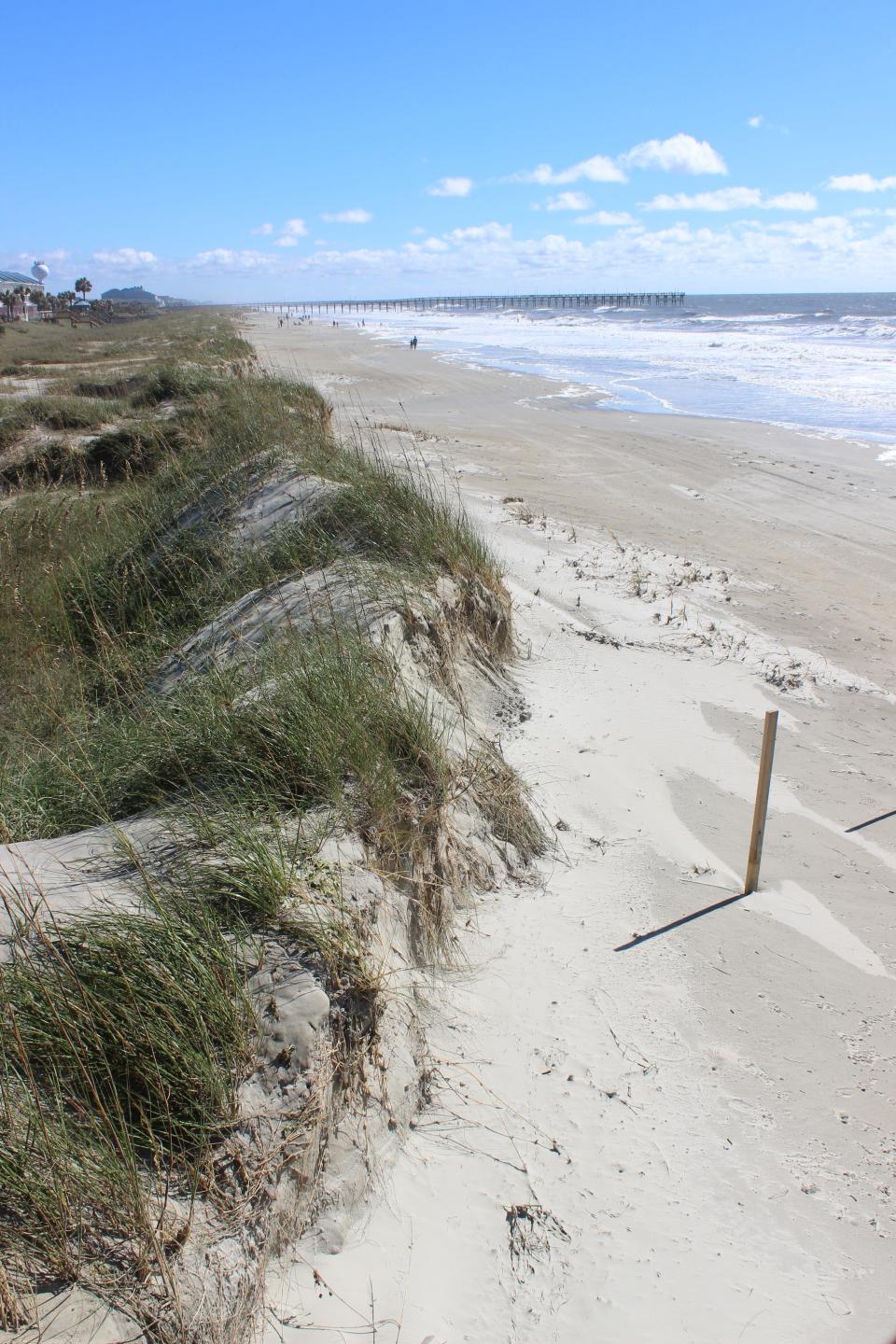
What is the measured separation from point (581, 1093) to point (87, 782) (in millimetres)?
2320

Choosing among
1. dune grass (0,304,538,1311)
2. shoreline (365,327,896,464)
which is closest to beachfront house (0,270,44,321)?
shoreline (365,327,896,464)

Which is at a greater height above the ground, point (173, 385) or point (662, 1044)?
point (173, 385)

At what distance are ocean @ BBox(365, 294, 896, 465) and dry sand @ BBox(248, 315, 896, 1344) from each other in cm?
1271

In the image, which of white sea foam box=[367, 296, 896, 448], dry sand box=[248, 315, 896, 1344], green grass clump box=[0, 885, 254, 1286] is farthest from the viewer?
white sea foam box=[367, 296, 896, 448]

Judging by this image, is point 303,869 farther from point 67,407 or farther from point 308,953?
point 67,407

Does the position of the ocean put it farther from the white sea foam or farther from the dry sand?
the dry sand

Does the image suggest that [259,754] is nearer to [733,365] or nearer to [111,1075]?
[111,1075]

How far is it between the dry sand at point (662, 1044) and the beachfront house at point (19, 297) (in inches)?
2893

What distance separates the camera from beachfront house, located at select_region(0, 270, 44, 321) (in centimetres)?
7107

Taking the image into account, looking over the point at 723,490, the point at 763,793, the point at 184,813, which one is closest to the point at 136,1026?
the point at 184,813

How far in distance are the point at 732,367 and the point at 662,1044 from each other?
3587cm

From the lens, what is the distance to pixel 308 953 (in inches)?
105

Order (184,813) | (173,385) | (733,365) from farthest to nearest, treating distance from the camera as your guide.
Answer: (733,365)
(173,385)
(184,813)

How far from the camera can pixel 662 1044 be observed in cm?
332
